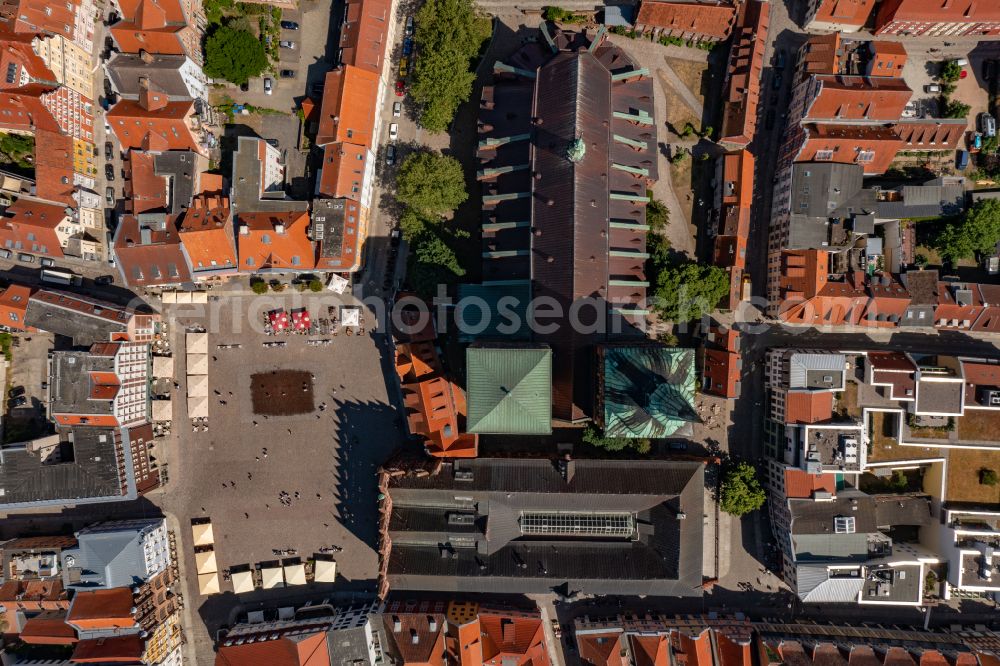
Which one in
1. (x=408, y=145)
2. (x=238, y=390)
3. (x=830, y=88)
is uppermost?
(x=830, y=88)

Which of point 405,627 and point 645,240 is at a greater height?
point 645,240

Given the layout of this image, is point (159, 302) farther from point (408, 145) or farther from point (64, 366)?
point (408, 145)

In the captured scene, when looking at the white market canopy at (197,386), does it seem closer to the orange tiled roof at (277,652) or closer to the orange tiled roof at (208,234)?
the orange tiled roof at (208,234)

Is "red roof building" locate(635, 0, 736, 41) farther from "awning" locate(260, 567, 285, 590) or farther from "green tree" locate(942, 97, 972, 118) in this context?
"awning" locate(260, 567, 285, 590)

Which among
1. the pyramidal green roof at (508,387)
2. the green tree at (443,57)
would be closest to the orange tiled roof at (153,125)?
the green tree at (443,57)

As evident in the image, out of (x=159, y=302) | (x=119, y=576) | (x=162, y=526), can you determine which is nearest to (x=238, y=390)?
(x=159, y=302)

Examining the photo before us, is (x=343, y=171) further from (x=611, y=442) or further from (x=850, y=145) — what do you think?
(x=850, y=145)
